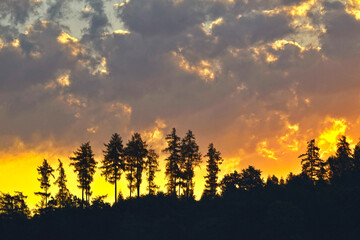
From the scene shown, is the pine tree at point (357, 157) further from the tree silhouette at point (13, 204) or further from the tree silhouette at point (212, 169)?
the tree silhouette at point (13, 204)

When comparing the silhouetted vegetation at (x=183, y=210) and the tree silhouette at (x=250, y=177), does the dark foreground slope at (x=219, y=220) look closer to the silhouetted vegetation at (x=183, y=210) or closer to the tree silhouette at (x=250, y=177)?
the silhouetted vegetation at (x=183, y=210)

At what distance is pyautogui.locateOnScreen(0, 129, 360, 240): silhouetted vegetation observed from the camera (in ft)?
269

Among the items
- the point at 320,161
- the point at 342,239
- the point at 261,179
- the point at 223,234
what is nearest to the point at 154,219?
the point at 223,234

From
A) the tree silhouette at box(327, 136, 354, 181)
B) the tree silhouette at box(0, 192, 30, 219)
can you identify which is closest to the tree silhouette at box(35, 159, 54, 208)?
the tree silhouette at box(0, 192, 30, 219)

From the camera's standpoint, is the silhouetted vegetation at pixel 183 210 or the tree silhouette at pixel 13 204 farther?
the tree silhouette at pixel 13 204

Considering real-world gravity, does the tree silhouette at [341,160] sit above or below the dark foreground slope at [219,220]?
above

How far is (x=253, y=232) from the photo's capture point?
3236 inches

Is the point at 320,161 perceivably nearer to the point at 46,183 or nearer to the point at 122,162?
the point at 122,162

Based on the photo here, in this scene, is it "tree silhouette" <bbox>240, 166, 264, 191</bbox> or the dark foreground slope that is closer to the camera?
the dark foreground slope

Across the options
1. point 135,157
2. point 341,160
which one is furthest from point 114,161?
point 341,160

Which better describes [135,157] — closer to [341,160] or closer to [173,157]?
[173,157]

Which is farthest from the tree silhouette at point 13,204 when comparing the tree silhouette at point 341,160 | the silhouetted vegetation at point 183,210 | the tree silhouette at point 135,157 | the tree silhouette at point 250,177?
the tree silhouette at point 341,160

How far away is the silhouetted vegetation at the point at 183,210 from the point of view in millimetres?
81875

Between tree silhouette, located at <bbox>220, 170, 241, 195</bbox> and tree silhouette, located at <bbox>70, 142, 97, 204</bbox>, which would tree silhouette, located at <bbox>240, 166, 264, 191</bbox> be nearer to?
tree silhouette, located at <bbox>220, 170, 241, 195</bbox>
